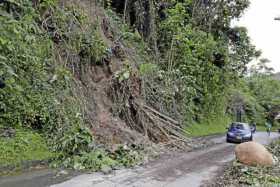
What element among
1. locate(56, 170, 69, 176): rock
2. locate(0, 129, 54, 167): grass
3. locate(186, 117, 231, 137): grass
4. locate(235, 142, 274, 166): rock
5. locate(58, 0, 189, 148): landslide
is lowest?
locate(186, 117, 231, 137): grass

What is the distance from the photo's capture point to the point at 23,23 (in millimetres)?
15180

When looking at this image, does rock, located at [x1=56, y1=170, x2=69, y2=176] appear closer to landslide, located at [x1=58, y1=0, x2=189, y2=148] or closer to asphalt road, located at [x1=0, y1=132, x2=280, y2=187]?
asphalt road, located at [x1=0, y1=132, x2=280, y2=187]

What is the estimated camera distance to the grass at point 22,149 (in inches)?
487

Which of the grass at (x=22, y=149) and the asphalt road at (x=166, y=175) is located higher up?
the grass at (x=22, y=149)

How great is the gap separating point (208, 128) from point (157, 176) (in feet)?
74.4

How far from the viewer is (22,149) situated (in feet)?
43.2

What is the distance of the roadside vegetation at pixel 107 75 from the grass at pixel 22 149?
41 millimetres

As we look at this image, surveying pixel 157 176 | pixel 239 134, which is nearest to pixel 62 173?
pixel 157 176

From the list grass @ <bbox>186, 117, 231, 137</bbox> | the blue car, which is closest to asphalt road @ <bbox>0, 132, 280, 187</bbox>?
the blue car

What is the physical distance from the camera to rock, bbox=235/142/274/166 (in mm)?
14394

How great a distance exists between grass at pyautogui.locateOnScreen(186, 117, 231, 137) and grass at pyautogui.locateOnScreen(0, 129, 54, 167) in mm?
14686

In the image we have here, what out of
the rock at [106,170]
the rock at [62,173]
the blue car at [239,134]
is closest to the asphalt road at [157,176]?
the rock at [106,170]

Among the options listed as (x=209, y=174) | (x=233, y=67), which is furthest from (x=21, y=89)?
(x=233, y=67)

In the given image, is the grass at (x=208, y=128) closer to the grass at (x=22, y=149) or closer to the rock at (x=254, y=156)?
the rock at (x=254, y=156)
